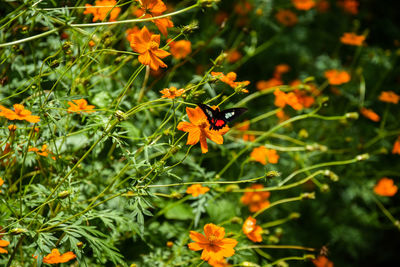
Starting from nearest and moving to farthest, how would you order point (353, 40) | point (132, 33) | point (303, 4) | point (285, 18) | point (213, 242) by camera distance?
point (213, 242) → point (132, 33) → point (353, 40) → point (303, 4) → point (285, 18)

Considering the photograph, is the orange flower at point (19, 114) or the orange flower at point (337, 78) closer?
the orange flower at point (19, 114)

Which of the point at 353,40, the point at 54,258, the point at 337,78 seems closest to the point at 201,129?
the point at 54,258

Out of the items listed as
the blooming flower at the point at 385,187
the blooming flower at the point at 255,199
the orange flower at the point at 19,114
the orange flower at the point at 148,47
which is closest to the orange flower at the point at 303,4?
the blooming flower at the point at 385,187

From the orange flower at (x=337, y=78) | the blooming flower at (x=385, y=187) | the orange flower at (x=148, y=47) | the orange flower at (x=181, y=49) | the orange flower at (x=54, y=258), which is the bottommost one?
the blooming flower at (x=385, y=187)

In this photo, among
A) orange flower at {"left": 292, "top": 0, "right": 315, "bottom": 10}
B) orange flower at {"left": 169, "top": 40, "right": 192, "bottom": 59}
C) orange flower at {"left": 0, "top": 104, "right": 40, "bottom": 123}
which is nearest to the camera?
orange flower at {"left": 0, "top": 104, "right": 40, "bottom": 123}

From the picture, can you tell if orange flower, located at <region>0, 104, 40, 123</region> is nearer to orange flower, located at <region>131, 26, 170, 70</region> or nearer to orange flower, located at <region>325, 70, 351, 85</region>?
orange flower, located at <region>131, 26, 170, 70</region>

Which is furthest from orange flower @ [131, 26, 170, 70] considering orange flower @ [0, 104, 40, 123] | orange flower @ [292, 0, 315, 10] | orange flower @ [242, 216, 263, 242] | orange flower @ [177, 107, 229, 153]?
orange flower @ [292, 0, 315, 10]

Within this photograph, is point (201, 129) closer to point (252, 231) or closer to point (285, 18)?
point (252, 231)

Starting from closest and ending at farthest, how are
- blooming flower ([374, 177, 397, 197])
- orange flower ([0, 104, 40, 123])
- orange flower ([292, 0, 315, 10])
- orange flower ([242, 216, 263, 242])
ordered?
orange flower ([0, 104, 40, 123])
orange flower ([242, 216, 263, 242])
blooming flower ([374, 177, 397, 197])
orange flower ([292, 0, 315, 10])

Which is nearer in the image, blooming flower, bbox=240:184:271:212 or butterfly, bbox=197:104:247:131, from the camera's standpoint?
butterfly, bbox=197:104:247:131

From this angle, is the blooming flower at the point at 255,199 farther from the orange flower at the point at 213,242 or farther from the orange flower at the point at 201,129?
the orange flower at the point at 201,129

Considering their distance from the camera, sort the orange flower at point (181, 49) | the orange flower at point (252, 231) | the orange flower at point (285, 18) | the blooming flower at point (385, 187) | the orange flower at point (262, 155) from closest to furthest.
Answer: the orange flower at point (252, 231)
the orange flower at point (262, 155)
the orange flower at point (181, 49)
the blooming flower at point (385, 187)
the orange flower at point (285, 18)

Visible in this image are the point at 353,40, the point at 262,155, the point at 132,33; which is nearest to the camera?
the point at 132,33

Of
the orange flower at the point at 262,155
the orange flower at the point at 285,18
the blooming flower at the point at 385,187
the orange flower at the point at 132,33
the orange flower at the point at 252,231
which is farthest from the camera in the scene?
the orange flower at the point at 285,18
